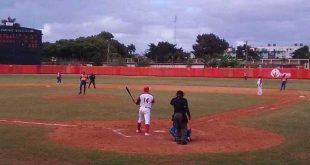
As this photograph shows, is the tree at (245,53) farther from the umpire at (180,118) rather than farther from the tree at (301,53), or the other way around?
the umpire at (180,118)

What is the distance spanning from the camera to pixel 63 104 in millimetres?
29750

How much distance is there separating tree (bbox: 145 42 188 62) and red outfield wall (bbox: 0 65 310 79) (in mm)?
75120

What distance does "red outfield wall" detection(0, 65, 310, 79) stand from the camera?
7762cm

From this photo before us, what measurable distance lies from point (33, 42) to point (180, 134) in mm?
68343

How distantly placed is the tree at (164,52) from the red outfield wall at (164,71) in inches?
2957

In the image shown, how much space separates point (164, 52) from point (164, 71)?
8362 cm

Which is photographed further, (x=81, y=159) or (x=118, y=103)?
(x=118, y=103)

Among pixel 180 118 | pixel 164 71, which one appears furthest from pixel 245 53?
pixel 180 118

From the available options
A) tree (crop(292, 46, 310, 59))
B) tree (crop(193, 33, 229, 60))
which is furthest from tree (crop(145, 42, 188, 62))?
tree (crop(292, 46, 310, 59))

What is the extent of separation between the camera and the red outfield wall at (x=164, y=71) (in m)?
77.6

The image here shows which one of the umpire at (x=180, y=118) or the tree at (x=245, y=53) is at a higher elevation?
the tree at (x=245, y=53)

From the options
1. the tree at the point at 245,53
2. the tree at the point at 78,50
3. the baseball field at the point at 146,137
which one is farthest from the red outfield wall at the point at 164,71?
the tree at the point at 245,53

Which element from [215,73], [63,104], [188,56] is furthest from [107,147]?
[188,56]

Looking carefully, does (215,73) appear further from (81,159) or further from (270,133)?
(81,159)
